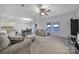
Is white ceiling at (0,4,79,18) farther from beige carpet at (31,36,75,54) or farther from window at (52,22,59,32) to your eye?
beige carpet at (31,36,75,54)

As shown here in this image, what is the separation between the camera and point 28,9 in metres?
2.12

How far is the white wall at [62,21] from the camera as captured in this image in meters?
2.05

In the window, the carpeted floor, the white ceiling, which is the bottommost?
the carpeted floor

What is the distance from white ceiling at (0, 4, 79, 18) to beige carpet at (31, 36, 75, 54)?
58 cm

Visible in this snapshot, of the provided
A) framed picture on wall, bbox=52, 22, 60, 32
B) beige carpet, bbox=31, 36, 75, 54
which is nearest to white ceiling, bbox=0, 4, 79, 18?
framed picture on wall, bbox=52, 22, 60, 32

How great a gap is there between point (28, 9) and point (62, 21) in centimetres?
84

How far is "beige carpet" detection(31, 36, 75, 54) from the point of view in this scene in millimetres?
2068

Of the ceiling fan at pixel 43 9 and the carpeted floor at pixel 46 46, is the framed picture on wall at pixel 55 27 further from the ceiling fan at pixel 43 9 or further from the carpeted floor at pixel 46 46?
the ceiling fan at pixel 43 9

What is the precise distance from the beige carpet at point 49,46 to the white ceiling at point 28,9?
58 cm

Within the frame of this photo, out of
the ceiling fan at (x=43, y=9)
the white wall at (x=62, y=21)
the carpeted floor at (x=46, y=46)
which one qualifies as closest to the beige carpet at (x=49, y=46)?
the carpeted floor at (x=46, y=46)

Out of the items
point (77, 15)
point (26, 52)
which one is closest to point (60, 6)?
point (77, 15)
